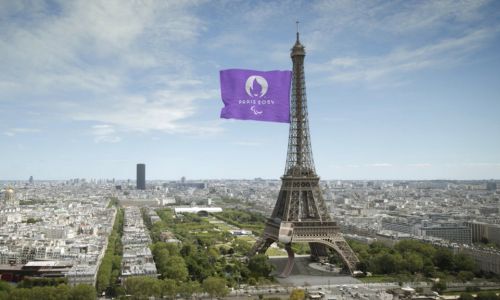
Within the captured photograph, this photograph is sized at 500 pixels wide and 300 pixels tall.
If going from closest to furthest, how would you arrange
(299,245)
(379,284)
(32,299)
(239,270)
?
(32,299)
(379,284)
(239,270)
(299,245)

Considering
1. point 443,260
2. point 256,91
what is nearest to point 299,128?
point 443,260

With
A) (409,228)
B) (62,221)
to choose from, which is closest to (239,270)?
(409,228)

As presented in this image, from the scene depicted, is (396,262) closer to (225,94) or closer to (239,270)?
(239,270)

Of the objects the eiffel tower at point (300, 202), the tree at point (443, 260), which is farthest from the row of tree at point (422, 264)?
the eiffel tower at point (300, 202)

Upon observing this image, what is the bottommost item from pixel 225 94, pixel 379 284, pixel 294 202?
pixel 379 284

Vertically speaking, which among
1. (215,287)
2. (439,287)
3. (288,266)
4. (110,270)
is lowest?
(439,287)

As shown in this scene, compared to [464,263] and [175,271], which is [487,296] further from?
[175,271]

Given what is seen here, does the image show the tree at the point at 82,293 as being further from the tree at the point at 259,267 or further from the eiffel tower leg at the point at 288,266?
the eiffel tower leg at the point at 288,266

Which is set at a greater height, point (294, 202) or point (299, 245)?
point (294, 202)
